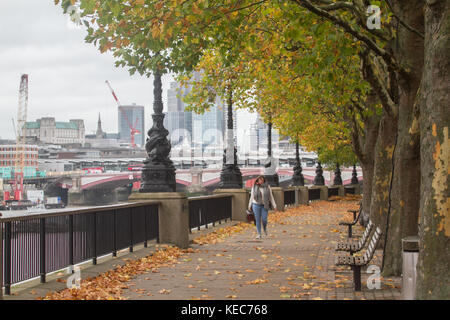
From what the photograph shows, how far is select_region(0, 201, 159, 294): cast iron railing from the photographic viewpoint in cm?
800

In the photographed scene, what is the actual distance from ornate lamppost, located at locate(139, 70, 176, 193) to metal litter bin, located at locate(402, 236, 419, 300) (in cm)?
828

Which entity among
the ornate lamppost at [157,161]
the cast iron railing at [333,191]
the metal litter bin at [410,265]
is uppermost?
the ornate lamppost at [157,161]

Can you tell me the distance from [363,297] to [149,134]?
8.02 m

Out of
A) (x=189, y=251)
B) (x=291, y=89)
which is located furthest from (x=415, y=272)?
(x=291, y=89)

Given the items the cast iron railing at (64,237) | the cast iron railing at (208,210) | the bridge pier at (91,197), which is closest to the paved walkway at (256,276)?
the cast iron railing at (64,237)

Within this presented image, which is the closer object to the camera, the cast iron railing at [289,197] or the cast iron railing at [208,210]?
the cast iron railing at [208,210]

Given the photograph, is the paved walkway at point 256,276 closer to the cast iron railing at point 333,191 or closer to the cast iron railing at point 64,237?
the cast iron railing at point 64,237

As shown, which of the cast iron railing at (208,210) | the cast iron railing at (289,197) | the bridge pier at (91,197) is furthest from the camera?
the bridge pier at (91,197)

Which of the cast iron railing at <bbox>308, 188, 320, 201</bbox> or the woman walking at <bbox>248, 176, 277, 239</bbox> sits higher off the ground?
the woman walking at <bbox>248, 176, 277, 239</bbox>

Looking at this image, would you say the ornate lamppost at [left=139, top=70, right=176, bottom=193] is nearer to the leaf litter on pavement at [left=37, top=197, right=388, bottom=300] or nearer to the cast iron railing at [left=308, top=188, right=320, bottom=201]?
the leaf litter on pavement at [left=37, top=197, right=388, bottom=300]

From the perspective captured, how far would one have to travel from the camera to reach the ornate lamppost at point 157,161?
46.3 feet

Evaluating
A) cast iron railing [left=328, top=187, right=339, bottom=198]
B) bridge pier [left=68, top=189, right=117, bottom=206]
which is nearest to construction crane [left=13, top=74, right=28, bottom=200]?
bridge pier [left=68, top=189, right=117, bottom=206]

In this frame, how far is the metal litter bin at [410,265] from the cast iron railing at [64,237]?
4814mm

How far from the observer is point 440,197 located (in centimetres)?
567
